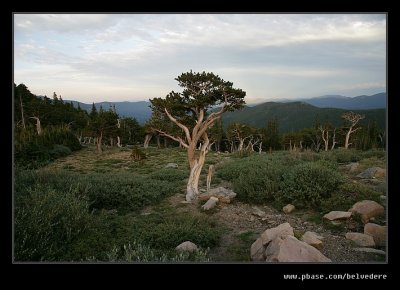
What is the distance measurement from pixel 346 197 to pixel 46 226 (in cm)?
1059

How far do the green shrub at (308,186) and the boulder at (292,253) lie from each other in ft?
18.0

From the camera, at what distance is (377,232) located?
8391mm

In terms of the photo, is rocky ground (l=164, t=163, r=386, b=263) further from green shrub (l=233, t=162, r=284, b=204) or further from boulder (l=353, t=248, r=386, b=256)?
green shrub (l=233, t=162, r=284, b=204)

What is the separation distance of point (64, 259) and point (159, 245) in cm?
256

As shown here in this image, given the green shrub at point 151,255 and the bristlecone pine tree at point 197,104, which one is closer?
the green shrub at point 151,255

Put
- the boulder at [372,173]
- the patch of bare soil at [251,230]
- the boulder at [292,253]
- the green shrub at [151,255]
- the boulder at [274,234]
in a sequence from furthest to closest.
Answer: the boulder at [372,173] < the patch of bare soil at [251,230] < the boulder at [274,234] < the green shrub at [151,255] < the boulder at [292,253]

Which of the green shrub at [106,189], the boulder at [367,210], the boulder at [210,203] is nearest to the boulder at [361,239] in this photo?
the boulder at [367,210]

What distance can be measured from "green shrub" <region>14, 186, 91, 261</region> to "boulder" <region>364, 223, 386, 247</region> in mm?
8116

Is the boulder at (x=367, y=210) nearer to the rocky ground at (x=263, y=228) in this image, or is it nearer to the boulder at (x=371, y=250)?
the rocky ground at (x=263, y=228)

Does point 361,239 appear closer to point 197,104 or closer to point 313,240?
point 313,240

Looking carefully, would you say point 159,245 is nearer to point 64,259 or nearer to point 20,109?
point 64,259

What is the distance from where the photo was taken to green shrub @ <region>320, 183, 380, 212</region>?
36.1 feet

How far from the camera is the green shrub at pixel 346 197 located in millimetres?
11000

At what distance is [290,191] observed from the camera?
12.3 meters
